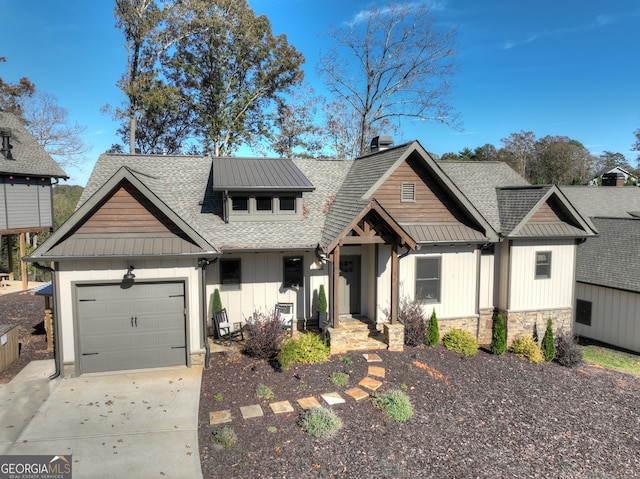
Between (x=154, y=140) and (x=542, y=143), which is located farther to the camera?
(x=542, y=143)

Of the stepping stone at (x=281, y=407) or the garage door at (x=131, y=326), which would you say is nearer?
the stepping stone at (x=281, y=407)

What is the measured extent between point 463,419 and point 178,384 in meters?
6.55

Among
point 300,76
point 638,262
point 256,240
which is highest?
point 300,76

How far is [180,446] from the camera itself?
7.19 meters

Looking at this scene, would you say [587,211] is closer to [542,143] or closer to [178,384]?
[178,384]

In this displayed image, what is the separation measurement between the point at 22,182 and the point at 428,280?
72.8ft

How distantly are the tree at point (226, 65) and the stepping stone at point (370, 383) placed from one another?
23.5 meters

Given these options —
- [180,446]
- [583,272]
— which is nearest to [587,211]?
[583,272]

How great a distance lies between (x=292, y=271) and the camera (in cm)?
1320

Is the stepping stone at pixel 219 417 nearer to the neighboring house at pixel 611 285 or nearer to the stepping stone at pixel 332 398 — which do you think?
the stepping stone at pixel 332 398

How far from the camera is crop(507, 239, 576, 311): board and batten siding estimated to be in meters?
13.8

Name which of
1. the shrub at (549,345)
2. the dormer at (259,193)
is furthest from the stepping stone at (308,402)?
the shrub at (549,345)

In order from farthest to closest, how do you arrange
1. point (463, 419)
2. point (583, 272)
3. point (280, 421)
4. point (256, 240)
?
1. point (583, 272)
2. point (256, 240)
3. point (463, 419)
4. point (280, 421)

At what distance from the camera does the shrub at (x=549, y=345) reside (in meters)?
13.1
